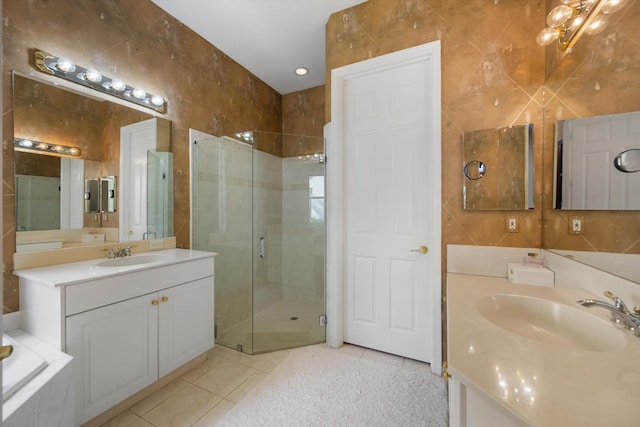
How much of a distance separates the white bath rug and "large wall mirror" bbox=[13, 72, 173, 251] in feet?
5.03

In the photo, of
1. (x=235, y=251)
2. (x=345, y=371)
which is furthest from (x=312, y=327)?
(x=235, y=251)

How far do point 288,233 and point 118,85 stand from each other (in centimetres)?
193

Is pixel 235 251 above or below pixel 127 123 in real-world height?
below

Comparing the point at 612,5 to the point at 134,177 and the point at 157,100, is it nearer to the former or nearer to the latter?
the point at 157,100

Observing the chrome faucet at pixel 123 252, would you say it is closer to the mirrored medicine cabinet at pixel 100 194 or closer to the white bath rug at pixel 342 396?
the mirrored medicine cabinet at pixel 100 194

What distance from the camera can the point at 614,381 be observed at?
0.79 m

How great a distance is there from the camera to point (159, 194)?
2.38m

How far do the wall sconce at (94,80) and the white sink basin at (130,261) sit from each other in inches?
46.7

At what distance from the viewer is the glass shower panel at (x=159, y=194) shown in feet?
7.57

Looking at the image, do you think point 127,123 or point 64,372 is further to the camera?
point 127,123

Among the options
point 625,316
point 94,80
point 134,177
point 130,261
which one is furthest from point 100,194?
point 625,316

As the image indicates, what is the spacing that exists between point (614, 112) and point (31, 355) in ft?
9.37

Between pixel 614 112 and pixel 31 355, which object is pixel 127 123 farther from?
pixel 614 112

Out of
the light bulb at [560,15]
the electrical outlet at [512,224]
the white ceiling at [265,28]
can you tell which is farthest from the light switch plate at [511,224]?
the white ceiling at [265,28]
